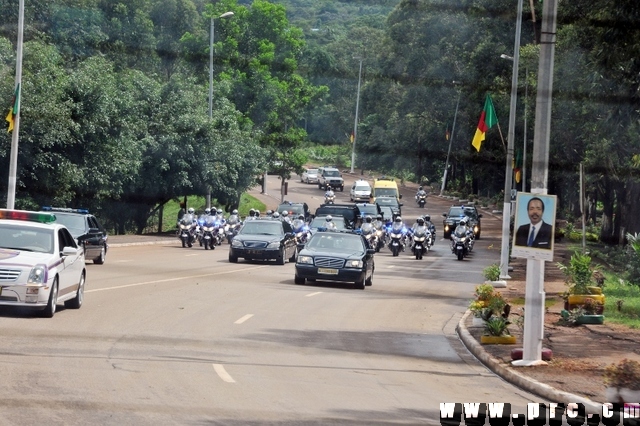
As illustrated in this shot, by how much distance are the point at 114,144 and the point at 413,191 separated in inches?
2435

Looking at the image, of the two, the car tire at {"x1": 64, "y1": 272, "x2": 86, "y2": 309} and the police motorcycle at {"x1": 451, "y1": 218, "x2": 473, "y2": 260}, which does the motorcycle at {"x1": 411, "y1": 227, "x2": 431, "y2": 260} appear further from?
the car tire at {"x1": 64, "y1": 272, "x2": 86, "y2": 309}

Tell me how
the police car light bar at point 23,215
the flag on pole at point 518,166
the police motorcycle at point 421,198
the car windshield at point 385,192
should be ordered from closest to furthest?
the police car light bar at point 23,215 → the flag on pole at point 518,166 → the car windshield at point 385,192 → the police motorcycle at point 421,198

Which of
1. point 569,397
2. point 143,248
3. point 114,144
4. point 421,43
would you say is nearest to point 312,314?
point 569,397

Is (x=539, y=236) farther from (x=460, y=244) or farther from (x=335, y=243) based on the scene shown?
(x=460, y=244)

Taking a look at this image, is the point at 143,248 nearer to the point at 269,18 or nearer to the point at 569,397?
the point at 569,397

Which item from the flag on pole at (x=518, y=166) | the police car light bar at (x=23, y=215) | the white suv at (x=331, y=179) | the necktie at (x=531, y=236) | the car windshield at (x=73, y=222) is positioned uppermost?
the flag on pole at (x=518, y=166)

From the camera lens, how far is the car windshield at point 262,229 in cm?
3638

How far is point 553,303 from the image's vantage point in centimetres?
2464

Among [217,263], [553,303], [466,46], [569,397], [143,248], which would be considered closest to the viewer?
[569,397]

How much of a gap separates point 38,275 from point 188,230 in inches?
1105

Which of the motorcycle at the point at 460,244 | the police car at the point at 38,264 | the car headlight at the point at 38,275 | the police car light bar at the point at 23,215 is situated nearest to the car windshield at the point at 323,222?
the motorcycle at the point at 460,244

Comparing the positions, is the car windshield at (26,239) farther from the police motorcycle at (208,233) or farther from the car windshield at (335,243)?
the police motorcycle at (208,233)

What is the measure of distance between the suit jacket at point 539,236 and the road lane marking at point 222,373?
182 inches

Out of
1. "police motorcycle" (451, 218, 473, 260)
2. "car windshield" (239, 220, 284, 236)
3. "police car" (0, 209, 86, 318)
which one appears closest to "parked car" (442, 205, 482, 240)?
"police motorcycle" (451, 218, 473, 260)
